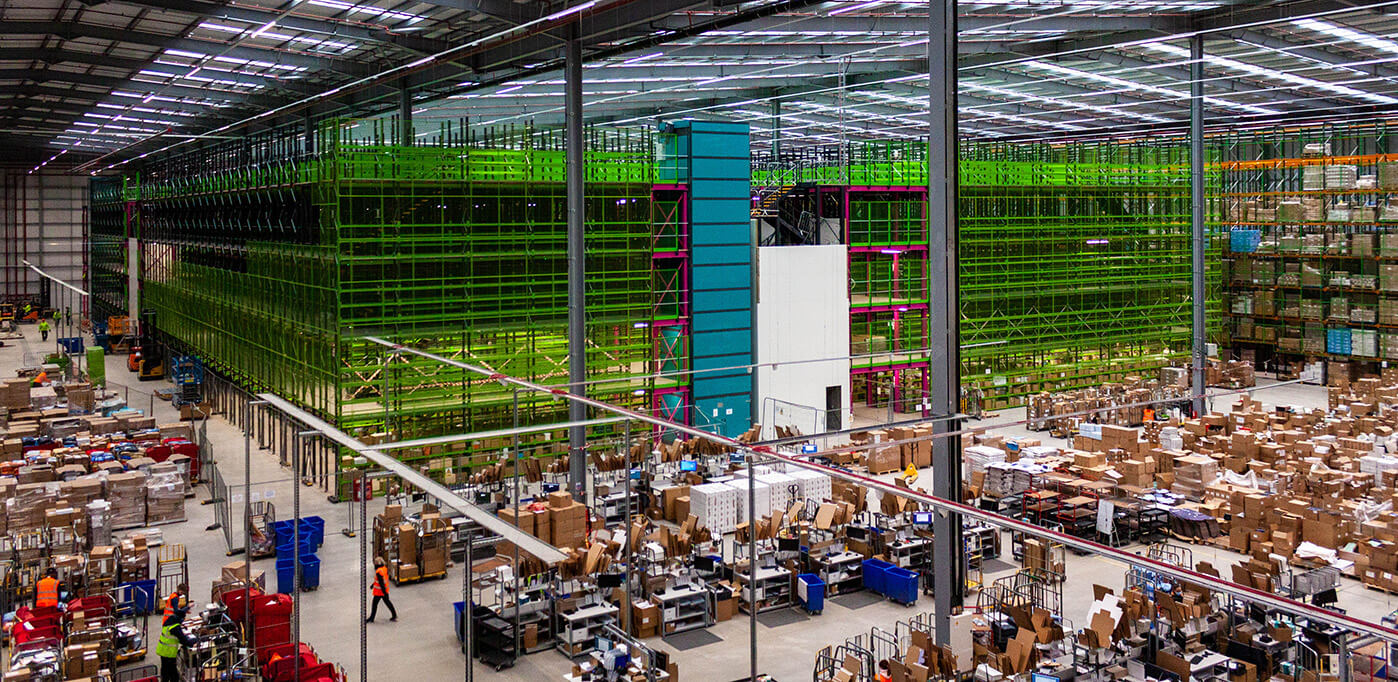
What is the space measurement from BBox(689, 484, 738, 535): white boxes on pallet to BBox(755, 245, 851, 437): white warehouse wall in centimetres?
681

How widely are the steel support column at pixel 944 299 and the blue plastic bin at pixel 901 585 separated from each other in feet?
8.27

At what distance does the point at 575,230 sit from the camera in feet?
65.1

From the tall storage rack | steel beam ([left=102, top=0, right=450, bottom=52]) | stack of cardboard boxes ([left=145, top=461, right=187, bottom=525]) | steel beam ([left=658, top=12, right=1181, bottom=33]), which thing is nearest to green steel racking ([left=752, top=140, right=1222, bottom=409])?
the tall storage rack

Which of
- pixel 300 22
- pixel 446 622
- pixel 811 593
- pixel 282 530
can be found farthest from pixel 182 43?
pixel 811 593

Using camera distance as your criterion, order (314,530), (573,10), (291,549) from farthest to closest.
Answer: (314,530), (573,10), (291,549)

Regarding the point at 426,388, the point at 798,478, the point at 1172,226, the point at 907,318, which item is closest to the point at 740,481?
the point at 798,478

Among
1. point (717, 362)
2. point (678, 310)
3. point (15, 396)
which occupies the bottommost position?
point (15, 396)

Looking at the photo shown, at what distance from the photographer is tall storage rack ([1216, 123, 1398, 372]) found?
3388 cm

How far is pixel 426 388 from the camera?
2247cm

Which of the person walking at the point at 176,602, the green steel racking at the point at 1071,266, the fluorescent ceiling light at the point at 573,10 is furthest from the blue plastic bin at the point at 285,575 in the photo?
the green steel racking at the point at 1071,266

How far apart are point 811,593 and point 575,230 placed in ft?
26.4

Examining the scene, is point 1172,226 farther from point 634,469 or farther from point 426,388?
point 426,388

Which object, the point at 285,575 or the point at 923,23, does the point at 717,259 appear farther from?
the point at 285,575

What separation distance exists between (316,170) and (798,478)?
37.7 feet
